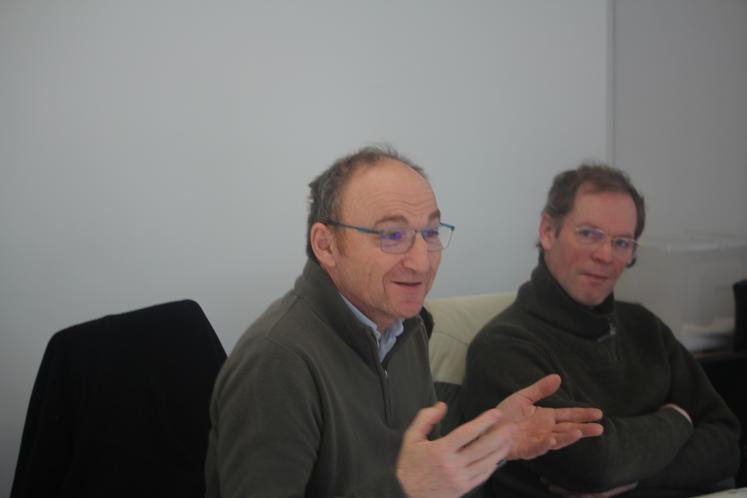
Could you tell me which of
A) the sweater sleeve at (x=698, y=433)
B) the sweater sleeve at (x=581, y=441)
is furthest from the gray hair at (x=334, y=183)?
the sweater sleeve at (x=698, y=433)

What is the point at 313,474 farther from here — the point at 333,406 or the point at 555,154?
the point at 555,154

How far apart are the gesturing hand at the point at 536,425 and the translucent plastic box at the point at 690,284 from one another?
1.52 m

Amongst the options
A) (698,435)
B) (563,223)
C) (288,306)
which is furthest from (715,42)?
(288,306)

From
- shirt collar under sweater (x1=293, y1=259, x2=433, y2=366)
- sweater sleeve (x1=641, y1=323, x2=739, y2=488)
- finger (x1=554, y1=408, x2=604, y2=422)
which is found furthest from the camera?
sweater sleeve (x1=641, y1=323, x2=739, y2=488)

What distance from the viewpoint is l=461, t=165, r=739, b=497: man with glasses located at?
1487 millimetres

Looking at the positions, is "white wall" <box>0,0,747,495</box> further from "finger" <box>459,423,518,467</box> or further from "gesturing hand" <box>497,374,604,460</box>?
"finger" <box>459,423,518,467</box>

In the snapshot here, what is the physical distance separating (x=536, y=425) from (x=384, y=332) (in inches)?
14.2

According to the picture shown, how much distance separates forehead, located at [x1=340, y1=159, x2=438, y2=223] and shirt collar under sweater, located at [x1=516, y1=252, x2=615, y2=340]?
0.61m

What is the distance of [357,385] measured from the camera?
3.91 ft

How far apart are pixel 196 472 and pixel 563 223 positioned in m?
1.15

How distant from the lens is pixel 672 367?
180 cm

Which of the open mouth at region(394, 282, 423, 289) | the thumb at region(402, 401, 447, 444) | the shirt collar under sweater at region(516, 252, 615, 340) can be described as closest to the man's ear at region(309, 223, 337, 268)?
the open mouth at region(394, 282, 423, 289)

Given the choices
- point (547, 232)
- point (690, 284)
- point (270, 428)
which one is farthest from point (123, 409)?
point (690, 284)

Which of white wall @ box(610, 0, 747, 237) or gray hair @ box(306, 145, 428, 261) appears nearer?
gray hair @ box(306, 145, 428, 261)
